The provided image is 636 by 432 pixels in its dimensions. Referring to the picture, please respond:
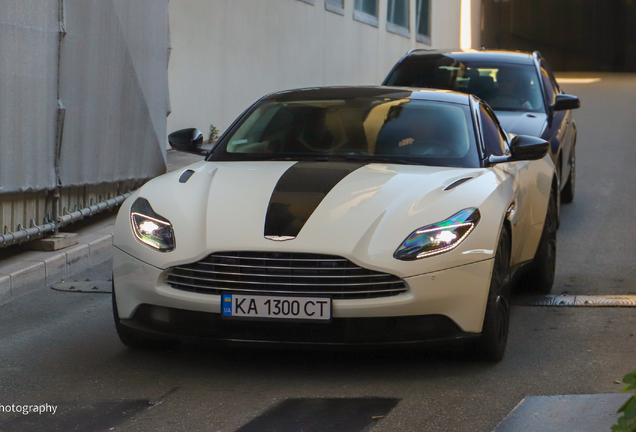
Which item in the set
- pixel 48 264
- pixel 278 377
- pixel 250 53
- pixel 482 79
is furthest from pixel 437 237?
pixel 250 53

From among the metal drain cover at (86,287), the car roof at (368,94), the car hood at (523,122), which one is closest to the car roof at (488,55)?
the car hood at (523,122)

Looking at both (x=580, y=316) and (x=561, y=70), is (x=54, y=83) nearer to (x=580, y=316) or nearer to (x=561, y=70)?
(x=580, y=316)

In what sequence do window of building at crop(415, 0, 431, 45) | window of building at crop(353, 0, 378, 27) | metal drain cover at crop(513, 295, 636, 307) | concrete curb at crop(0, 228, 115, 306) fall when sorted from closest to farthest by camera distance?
metal drain cover at crop(513, 295, 636, 307) < concrete curb at crop(0, 228, 115, 306) < window of building at crop(353, 0, 378, 27) < window of building at crop(415, 0, 431, 45)

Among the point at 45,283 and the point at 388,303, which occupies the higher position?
the point at 388,303

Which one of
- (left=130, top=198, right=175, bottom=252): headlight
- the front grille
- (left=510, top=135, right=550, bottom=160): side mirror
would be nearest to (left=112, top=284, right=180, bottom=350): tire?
(left=130, top=198, right=175, bottom=252): headlight

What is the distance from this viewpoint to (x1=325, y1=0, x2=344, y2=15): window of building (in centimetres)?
2088

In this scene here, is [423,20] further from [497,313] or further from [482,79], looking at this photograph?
[497,313]

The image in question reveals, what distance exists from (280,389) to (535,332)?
5.67ft

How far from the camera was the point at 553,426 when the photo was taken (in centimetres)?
350

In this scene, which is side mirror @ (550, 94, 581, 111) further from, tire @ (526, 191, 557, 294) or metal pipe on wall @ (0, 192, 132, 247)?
metal pipe on wall @ (0, 192, 132, 247)

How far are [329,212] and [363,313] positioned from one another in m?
0.51

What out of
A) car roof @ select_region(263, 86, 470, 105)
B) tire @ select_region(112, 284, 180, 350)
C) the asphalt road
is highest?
car roof @ select_region(263, 86, 470, 105)

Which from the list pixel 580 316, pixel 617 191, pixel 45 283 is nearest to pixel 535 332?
pixel 580 316

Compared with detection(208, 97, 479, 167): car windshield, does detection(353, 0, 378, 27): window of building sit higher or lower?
higher
